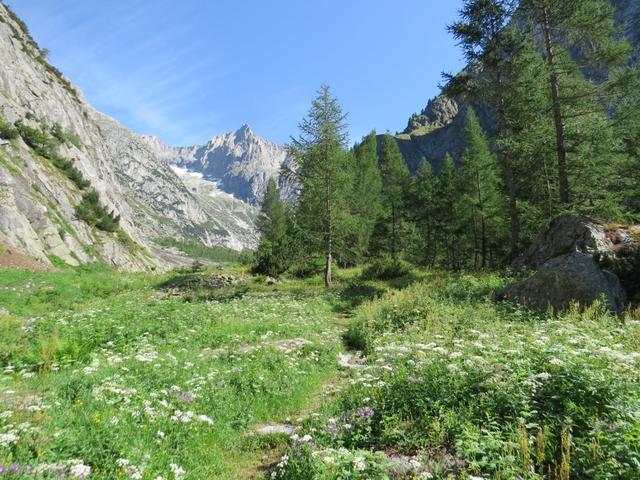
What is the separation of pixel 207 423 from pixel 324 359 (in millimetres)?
4467

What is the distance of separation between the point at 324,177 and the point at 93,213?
137 ft

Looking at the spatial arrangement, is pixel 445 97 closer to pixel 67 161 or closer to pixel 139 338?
pixel 139 338

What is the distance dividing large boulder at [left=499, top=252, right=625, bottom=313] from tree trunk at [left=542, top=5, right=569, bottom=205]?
249 inches

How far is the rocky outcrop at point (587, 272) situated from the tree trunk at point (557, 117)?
3722 millimetres

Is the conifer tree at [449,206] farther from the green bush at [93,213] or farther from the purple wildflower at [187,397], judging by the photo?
the green bush at [93,213]

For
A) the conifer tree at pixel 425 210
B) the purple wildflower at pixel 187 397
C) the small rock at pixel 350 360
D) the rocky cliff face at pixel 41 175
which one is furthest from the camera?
the conifer tree at pixel 425 210

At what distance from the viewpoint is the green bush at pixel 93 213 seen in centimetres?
4982

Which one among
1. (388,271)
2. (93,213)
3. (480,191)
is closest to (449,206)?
(480,191)

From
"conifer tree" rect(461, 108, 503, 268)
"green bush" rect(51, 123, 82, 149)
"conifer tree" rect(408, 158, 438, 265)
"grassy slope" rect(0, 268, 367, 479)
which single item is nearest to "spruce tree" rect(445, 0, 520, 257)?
Result: "conifer tree" rect(461, 108, 503, 268)

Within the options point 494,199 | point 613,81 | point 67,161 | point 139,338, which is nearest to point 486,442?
point 139,338

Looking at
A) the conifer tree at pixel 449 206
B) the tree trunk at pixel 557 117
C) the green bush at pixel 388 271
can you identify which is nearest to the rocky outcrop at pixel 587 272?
the tree trunk at pixel 557 117

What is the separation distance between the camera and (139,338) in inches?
A: 392

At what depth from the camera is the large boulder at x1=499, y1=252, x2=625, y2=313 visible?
11.2 metres

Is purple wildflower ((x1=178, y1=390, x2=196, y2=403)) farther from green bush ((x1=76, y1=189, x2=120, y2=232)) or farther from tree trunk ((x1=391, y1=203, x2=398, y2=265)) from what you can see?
green bush ((x1=76, y1=189, x2=120, y2=232))
